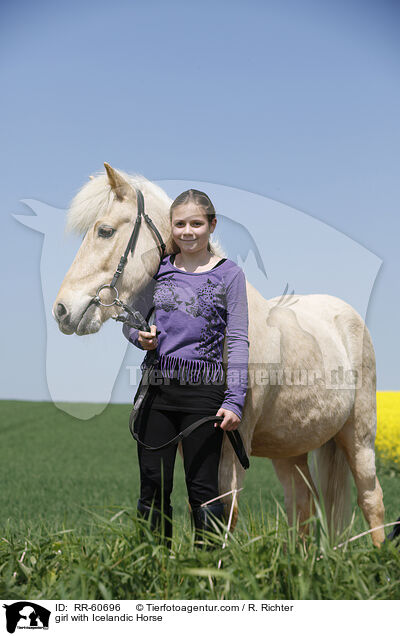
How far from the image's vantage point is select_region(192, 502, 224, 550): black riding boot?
2.37 metres

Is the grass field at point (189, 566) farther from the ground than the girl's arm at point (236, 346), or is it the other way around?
the girl's arm at point (236, 346)

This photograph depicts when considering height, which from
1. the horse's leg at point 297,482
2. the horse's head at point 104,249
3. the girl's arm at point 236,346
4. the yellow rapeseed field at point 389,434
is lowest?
the yellow rapeseed field at point 389,434

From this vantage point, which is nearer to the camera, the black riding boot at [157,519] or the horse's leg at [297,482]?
the black riding boot at [157,519]

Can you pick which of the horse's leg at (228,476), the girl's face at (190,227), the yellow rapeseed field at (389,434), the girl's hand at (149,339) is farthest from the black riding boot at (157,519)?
the yellow rapeseed field at (389,434)

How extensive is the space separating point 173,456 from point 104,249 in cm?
100

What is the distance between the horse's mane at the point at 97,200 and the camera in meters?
2.57

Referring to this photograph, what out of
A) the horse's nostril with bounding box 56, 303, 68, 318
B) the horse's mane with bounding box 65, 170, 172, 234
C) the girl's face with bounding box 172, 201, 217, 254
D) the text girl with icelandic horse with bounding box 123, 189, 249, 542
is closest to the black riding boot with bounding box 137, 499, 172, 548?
the text girl with icelandic horse with bounding box 123, 189, 249, 542

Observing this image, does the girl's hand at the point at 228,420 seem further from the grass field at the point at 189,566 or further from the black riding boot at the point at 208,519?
the grass field at the point at 189,566

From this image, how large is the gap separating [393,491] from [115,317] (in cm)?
767

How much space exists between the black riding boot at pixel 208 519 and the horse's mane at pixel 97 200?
4.59 ft

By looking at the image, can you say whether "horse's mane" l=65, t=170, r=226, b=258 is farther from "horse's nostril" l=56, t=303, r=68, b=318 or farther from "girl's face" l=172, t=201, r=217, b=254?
"horse's nostril" l=56, t=303, r=68, b=318

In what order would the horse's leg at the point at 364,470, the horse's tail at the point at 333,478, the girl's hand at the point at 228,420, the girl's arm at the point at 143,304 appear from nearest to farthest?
the girl's hand at the point at 228,420 → the girl's arm at the point at 143,304 → the horse's leg at the point at 364,470 → the horse's tail at the point at 333,478

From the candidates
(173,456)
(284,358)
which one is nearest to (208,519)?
(173,456)
